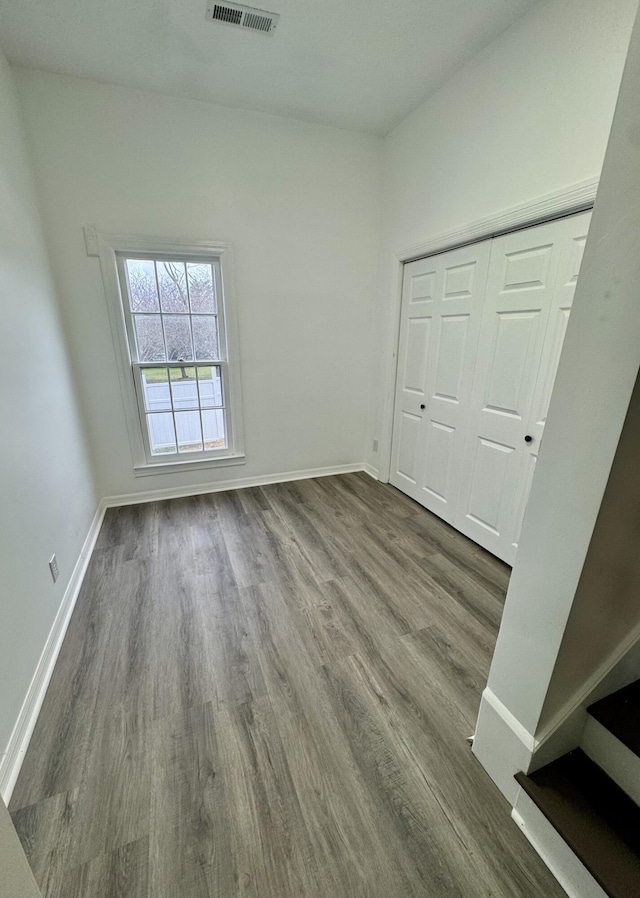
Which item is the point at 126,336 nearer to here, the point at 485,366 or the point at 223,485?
the point at 223,485

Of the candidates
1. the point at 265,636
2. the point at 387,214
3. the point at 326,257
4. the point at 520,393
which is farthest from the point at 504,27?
the point at 265,636

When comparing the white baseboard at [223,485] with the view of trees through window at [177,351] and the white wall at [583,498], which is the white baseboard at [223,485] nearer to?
the view of trees through window at [177,351]

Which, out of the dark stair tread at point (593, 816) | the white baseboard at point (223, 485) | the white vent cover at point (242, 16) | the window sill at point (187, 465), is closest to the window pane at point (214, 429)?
the window sill at point (187, 465)

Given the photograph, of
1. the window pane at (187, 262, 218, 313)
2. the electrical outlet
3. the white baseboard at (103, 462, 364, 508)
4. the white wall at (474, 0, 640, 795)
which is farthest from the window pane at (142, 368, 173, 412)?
the white wall at (474, 0, 640, 795)

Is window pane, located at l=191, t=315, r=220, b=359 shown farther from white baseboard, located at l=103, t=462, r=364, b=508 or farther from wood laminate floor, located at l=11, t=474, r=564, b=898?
wood laminate floor, located at l=11, t=474, r=564, b=898

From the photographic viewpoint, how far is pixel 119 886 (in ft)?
3.13

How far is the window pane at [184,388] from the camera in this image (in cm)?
304

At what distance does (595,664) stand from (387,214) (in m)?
3.43

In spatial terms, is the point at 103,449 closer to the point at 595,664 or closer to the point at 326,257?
the point at 326,257

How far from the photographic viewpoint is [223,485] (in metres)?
3.42

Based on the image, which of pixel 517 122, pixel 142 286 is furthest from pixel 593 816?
pixel 142 286

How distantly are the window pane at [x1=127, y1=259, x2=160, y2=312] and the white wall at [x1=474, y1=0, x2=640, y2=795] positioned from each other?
291 cm

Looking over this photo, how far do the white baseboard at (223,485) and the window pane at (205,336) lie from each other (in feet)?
3.91

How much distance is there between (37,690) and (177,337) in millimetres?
2449
